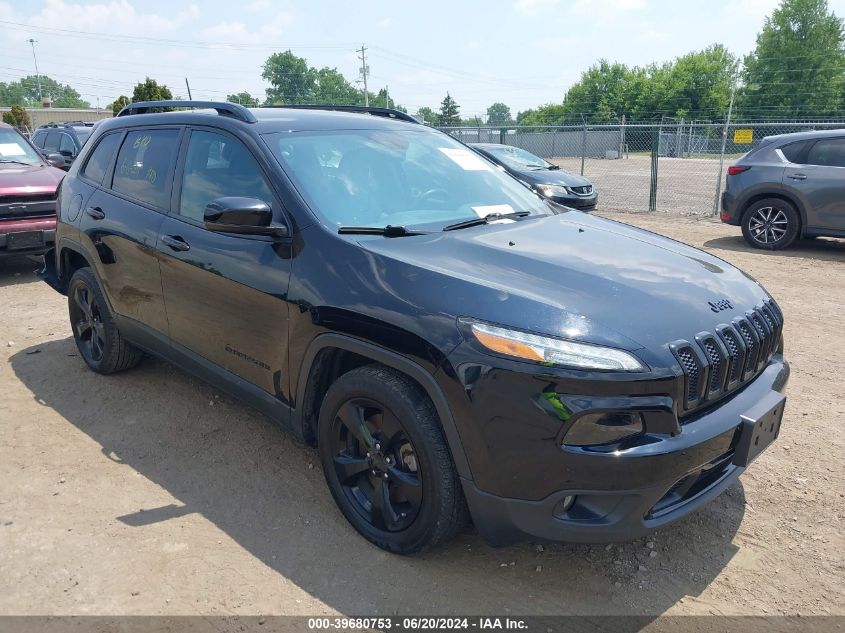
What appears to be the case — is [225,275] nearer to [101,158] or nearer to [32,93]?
[101,158]

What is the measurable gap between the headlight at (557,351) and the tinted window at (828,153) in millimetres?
8439

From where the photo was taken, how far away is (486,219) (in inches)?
132

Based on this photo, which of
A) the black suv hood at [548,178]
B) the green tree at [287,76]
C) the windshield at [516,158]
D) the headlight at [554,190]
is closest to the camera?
the headlight at [554,190]

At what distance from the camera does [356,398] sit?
107 inches

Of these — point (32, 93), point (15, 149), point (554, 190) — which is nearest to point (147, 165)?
point (15, 149)

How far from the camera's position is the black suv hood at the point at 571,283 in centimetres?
233

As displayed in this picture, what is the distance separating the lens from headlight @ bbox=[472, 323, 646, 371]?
2189 millimetres

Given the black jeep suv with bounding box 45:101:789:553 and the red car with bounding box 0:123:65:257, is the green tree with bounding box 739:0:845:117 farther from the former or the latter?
the black jeep suv with bounding box 45:101:789:553

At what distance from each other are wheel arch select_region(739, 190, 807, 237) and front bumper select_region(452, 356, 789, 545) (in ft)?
25.6

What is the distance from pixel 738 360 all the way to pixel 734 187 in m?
8.10

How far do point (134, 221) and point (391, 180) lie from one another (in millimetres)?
1695

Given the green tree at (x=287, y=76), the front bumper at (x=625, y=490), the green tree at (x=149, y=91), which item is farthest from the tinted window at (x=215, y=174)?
the green tree at (x=287, y=76)

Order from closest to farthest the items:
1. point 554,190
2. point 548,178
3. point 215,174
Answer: point 215,174, point 554,190, point 548,178

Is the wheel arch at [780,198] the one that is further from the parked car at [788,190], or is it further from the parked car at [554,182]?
the parked car at [554,182]
